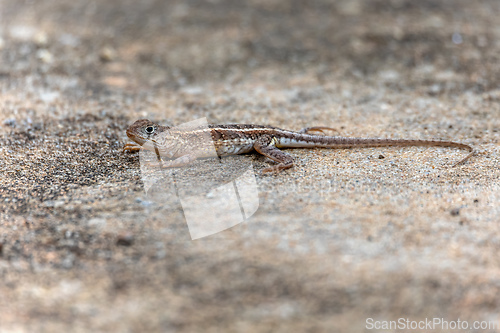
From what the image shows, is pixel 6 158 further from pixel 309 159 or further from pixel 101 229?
pixel 309 159

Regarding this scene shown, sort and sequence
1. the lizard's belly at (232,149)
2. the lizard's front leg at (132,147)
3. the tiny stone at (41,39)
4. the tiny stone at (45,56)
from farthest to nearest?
the tiny stone at (41,39) → the tiny stone at (45,56) → the lizard's front leg at (132,147) → the lizard's belly at (232,149)

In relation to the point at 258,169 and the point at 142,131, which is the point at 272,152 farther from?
the point at 142,131

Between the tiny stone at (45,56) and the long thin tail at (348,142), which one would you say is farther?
the tiny stone at (45,56)

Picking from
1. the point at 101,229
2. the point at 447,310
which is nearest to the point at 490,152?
the point at 447,310

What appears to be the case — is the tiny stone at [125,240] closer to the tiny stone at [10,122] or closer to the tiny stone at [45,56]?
the tiny stone at [10,122]

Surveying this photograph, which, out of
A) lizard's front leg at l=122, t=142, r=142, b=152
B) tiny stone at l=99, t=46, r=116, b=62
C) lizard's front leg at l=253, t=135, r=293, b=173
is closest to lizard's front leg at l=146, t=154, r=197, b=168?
lizard's front leg at l=122, t=142, r=142, b=152

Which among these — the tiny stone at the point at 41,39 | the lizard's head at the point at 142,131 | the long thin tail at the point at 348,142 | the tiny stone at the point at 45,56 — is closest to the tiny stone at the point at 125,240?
the lizard's head at the point at 142,131

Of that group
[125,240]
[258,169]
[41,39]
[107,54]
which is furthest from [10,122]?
[258,169]
